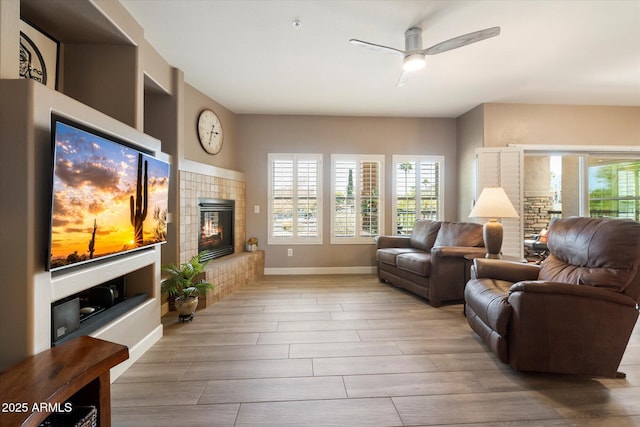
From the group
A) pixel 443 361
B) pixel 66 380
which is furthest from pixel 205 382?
pixel 443 361

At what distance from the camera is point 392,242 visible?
4.33 m

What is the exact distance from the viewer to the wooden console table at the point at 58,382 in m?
0.93

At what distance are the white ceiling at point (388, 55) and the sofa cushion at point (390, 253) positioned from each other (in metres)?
2.22

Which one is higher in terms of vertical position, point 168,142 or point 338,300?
point 168,142

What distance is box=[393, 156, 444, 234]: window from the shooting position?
475 centimetres

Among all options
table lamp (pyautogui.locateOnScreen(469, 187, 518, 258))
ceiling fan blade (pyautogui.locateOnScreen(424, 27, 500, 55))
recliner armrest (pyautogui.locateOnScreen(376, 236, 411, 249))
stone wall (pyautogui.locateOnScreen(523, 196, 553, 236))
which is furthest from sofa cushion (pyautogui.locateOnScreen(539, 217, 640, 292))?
stone wall (pyautogui.locateOnScreen(523, 196, 553, 236))

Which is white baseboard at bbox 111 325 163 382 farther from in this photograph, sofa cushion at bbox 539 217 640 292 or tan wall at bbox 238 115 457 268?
sofa cushion at bbox 539 217 640 292

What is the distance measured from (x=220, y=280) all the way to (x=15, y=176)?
2313mm

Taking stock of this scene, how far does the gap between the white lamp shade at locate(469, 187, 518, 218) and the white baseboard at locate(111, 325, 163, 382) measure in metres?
3.32

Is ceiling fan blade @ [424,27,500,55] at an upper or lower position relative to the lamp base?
upper

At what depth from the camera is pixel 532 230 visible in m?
5.91

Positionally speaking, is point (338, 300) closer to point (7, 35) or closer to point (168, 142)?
point (168, 142)

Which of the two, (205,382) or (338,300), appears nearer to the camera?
(205,382)

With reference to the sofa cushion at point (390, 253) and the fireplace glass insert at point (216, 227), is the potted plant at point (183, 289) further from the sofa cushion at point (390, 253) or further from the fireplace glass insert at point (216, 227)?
the sofa cushion at point (390, 253)
